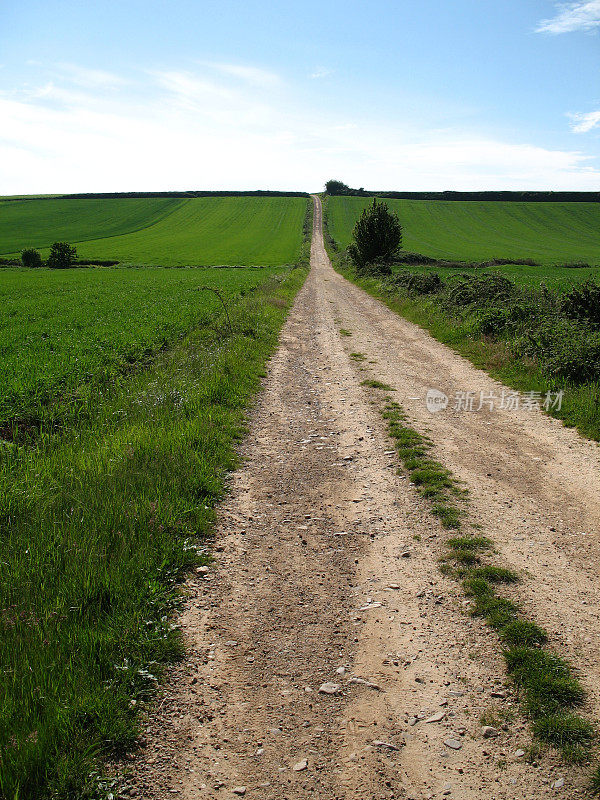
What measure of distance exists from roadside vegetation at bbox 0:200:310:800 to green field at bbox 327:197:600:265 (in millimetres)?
57917

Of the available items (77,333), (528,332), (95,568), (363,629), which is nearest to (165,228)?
(77,333)

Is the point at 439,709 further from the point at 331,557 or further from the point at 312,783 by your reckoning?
the point at 331,557

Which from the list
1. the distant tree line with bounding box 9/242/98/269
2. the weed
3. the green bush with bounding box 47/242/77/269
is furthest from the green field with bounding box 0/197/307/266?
the weed

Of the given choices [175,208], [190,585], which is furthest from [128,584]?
[175,208]

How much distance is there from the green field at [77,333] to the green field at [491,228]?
45.0m

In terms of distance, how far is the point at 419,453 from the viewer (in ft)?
25.9

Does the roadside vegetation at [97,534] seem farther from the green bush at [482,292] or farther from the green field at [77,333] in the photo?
the green bush at [482,292]

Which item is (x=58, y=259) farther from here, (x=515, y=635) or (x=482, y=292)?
(x=515, y=635)

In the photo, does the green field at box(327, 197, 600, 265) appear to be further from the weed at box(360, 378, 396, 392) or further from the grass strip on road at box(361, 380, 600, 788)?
the grass strip on road at box(361, 380, 600, 788)

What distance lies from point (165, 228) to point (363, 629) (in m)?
102

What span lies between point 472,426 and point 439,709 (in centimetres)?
644

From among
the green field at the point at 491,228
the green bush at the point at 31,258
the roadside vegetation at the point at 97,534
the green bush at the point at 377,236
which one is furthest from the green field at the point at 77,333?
the green field at the point at 491,228

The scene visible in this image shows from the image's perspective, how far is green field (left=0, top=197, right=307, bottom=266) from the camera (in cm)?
6806

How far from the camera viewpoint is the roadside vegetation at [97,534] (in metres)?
3.29
